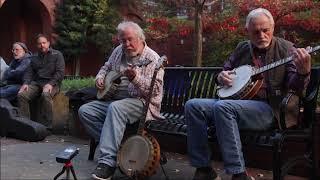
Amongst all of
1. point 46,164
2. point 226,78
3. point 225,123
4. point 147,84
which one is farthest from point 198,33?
point 225,123

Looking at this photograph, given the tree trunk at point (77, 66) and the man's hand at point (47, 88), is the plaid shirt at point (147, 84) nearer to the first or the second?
the man's hand at point (47, 88)

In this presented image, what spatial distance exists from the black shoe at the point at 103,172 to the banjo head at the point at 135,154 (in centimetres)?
10

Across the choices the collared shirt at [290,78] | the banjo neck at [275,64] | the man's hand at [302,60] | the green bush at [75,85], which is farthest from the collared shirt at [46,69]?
the man's hand at [302,60]

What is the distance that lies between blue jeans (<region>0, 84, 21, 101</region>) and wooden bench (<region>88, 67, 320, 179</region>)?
2959mm

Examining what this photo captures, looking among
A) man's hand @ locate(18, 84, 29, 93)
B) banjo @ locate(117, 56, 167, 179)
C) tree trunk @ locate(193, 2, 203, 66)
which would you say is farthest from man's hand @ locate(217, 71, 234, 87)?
tree trunk @ locate(193, 2, 203, 66)

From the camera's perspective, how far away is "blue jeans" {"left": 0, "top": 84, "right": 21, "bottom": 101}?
8438 mm

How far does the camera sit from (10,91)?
8.52 m

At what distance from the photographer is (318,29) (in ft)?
39.8

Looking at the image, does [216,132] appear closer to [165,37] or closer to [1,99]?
[1,99]

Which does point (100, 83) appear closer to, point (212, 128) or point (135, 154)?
point (135, 154)

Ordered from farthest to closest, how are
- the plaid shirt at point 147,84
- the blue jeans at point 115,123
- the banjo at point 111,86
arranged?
1. the banjo at point 111,86
2. the plaid shirt at point 147,84
3. the blue jeans at point 115,123

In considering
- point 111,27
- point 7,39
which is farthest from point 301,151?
point 7,39

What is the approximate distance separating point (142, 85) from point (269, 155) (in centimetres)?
147

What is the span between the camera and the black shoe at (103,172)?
4.72 metres
